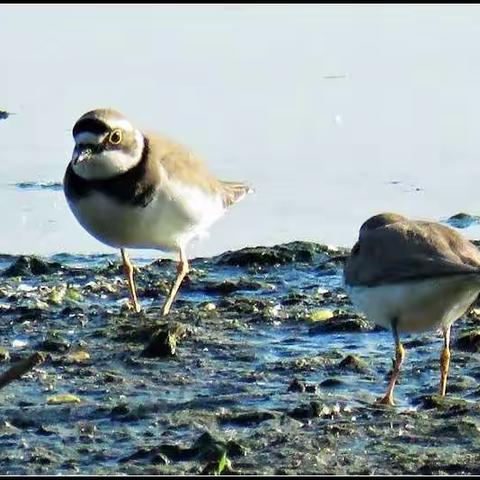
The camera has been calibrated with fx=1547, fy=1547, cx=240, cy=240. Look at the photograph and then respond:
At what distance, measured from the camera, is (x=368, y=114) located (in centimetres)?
1357

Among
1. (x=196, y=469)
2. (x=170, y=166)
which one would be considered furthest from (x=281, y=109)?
(x=196, y=469)

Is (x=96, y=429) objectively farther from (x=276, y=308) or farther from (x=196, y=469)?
(x=276, y=308)

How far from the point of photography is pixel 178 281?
8977 mm

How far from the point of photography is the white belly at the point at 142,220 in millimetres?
8477

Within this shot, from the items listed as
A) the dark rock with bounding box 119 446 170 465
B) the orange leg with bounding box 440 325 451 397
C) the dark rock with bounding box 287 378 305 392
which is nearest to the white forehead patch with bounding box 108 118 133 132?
the dark rock with bounding box 287 378 305 392

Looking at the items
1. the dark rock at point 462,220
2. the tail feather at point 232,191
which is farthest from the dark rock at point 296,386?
the dark rock at point 462,220

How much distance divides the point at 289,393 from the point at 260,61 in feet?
29.6

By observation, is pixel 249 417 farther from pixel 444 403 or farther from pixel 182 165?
pixel 182 165

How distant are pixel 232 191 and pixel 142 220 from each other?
1.35m

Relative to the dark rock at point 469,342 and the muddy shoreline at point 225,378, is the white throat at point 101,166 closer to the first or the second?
the muddy shoreline at point 225,378

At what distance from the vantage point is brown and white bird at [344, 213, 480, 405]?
6629 millimetres

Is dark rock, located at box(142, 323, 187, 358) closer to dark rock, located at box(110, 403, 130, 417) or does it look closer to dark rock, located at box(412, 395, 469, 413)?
dark rock, located at box(110, 403, 130, 417)

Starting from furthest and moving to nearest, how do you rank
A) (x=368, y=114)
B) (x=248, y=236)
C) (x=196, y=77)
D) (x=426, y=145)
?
(x=196, y=77), (x=368, y=114), (x=426, y=145), (x=248, y=236)

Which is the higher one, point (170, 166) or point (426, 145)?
point (170, 166)
